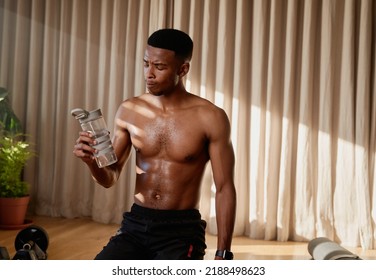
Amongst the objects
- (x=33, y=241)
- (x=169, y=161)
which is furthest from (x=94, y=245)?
(x=169, y=161)

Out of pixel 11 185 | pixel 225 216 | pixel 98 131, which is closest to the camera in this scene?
pixel 98 131

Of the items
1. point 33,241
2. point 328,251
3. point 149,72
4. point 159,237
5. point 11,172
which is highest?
point 149,72

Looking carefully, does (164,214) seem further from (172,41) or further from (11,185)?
(11,185)

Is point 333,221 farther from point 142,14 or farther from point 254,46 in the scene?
point 142,14

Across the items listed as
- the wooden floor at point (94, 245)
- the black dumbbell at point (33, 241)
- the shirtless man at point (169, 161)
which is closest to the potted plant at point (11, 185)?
the wooden floor at point (94, 245)

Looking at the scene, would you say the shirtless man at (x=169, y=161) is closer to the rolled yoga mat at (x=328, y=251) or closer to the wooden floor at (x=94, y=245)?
the rolled yoga mat at (x=328, y=251)

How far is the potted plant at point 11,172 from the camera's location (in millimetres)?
4312

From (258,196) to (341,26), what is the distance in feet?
4.16

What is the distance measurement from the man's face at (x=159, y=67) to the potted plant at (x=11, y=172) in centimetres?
259

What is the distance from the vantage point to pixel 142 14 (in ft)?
14.8

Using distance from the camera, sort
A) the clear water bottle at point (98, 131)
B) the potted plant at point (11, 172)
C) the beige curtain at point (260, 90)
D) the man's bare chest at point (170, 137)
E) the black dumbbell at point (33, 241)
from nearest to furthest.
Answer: the clear water bottle at point (98, 131), the man's bare chest at point (170, 137), the black dumbbell at point (33, 241), the beige curtain at point (260, 90), the potted plant at point (11, 172)

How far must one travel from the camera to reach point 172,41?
1.97 m

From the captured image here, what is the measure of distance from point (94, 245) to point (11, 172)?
0.87 m
